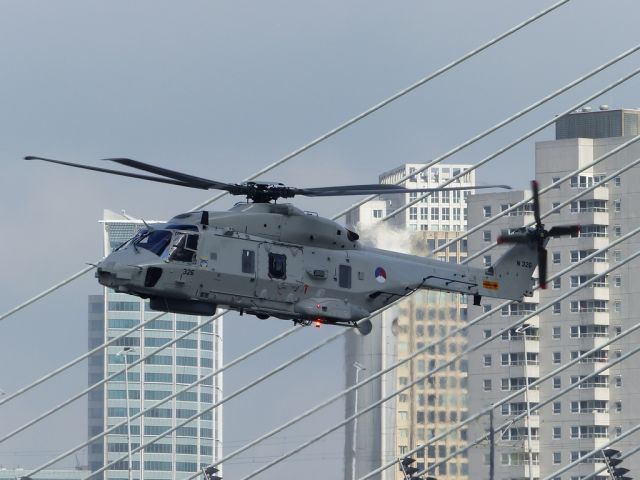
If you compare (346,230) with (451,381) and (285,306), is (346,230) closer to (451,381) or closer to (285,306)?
(285,306)

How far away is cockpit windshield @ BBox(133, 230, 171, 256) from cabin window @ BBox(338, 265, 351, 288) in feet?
16.1

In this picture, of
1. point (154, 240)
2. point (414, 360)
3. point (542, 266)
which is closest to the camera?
point (154, 240)

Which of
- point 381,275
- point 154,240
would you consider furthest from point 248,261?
point 381,275

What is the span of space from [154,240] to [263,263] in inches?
114

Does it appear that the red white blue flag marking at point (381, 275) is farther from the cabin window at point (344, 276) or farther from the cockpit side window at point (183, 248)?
the cockpit side window at point (183, 248)

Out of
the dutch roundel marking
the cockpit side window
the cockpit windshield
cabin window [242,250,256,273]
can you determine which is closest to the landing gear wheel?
cabin window [242,250,256,273]

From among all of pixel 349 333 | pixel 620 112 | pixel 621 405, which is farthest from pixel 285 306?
pixel 620 112

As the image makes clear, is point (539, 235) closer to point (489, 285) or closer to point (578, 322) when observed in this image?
point (489, 285)

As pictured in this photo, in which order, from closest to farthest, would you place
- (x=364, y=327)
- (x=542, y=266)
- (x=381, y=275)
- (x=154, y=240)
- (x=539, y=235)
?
1. (x=154, y=240)
2. (x=364, y=327)
3. (x=381, y=275)
4. (x=542, y=266)
5. (x=539, y=235)

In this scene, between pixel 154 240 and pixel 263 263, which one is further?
pixel 263 263

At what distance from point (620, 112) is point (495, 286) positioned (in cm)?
8849

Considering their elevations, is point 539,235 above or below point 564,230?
above

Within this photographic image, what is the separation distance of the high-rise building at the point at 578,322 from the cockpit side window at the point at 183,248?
7575cm

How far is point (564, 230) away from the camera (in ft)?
177
